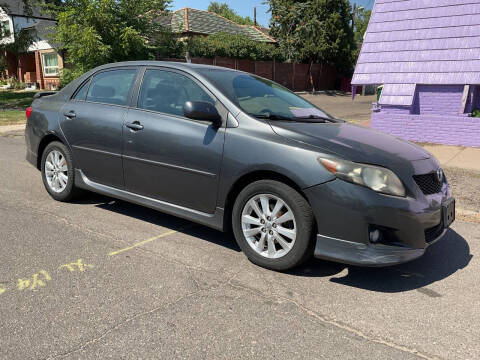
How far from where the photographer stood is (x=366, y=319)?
9.71ft

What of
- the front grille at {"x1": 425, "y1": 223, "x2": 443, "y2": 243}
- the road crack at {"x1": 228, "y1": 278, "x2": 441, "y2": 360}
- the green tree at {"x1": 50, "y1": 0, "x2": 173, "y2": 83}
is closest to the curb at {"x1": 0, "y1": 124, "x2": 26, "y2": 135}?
the green tree at {"x1": 50, "y1": 0, "x2": 173, "y2": 83}

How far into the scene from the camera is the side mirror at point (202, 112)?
12.2 ft

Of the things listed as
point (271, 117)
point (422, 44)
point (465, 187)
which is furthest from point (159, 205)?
point (422, 44)

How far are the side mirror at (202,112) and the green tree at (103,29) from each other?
46.6ft

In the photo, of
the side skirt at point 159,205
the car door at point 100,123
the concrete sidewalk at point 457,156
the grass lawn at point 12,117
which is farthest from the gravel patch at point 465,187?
the grass lawn at point 12,117

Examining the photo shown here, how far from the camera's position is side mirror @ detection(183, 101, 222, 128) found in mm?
3729

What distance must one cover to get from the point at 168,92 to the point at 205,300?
212cm

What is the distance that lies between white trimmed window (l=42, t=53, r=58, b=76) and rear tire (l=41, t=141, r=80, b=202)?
30.9 metres

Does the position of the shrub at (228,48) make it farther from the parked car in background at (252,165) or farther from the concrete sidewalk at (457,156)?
the parked car in background at (252,165)

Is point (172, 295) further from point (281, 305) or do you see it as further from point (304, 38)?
point (304, 38)

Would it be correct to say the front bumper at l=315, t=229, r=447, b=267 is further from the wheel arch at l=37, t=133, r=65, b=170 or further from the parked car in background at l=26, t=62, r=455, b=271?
the wheel arch at l=37, t=133, r=65, b=170

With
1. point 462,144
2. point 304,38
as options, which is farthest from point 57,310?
point 304,38

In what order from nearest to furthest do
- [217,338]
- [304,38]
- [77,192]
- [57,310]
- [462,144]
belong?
[217,338] < [57,310] < [77,192] < [462,144] < [304,38]

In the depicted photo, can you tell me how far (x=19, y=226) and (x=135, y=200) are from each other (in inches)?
48.2
